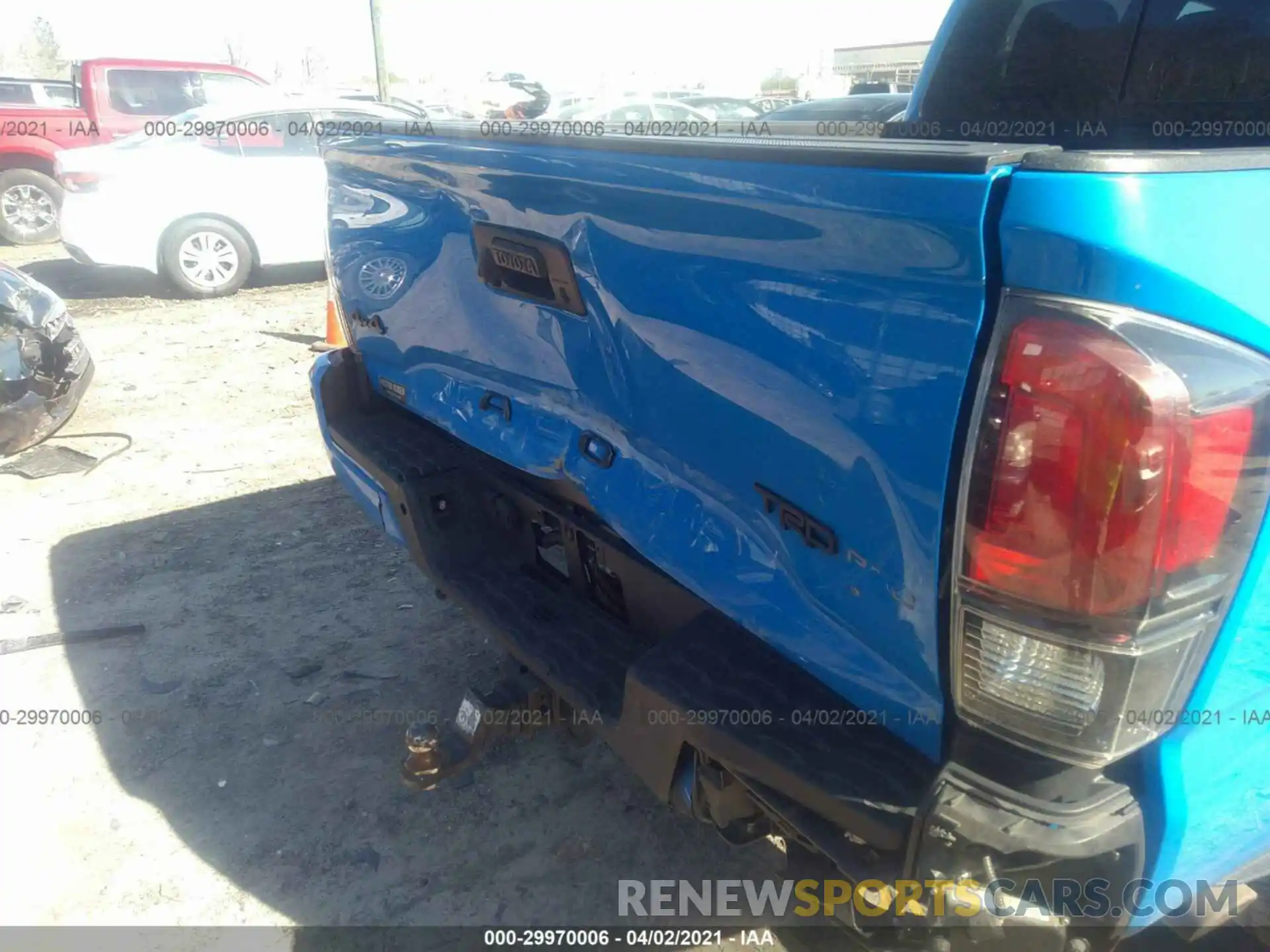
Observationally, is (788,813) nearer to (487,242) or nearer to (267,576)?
(487,242)

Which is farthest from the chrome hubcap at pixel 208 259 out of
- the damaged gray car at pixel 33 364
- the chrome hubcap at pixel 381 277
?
the chrome hubcap at pixel 381 277

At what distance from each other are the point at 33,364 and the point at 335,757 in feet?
12.1

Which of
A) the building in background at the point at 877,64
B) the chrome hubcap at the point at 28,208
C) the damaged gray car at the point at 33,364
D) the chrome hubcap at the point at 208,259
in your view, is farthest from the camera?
the building in background at the point at 877,64

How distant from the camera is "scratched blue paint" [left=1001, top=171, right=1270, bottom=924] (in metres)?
1.10

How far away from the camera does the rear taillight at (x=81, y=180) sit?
8.47 m

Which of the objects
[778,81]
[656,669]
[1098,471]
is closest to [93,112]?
[656,669]

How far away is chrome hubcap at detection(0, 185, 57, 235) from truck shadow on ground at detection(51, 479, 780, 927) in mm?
9850

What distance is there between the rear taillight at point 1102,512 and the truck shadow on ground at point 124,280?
912 centimetres

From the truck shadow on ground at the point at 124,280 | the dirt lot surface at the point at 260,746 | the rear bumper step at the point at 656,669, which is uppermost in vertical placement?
the rear bumper step at the point at 656,669

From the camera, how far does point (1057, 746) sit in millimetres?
1298

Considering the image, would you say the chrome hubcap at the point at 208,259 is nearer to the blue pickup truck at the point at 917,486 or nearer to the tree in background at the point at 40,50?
the blue pickup truck at the point at 917,486

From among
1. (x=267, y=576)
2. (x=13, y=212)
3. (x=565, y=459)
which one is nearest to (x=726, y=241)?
(x=565, y=459)

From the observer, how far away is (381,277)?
9.18 ft

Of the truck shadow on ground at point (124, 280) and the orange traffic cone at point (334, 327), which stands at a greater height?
the orange traffic cone at point (334, 327)
